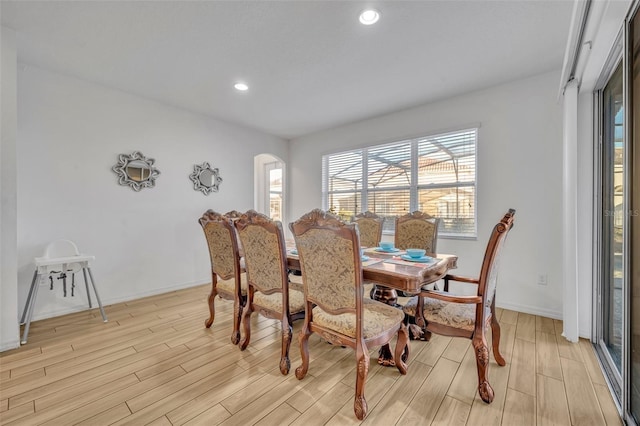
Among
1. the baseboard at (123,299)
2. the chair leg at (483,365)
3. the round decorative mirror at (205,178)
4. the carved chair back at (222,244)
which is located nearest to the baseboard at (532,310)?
the chair leg at (483,365)

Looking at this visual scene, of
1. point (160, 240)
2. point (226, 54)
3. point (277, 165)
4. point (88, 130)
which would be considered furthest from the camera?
point (277, 165)

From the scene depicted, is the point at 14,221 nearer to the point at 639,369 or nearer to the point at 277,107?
the point at 277,107

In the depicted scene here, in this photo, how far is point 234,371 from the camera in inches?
75.2

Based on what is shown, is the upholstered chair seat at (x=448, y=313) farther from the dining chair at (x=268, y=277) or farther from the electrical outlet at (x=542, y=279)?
the electrical outlet at (x=542, y=279)

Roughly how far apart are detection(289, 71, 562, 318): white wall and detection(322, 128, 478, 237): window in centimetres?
14

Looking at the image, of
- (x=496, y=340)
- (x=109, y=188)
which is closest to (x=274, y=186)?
(x=109, y=188)

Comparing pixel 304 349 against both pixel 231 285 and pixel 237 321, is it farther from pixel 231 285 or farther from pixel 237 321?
pixel 231 285

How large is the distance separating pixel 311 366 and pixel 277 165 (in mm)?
5374

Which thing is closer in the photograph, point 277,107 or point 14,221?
point 14,221

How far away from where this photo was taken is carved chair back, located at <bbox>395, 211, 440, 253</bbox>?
2746 millimetres

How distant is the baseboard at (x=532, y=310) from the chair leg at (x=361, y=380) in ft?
8.03

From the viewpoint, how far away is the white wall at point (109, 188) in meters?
2.75

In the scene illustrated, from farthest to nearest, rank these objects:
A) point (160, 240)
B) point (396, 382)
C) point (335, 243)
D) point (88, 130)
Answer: point (160, 240)
point (88, 130)
point (396, 382)
point (335, 243)

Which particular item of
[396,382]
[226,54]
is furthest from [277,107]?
[396,382]
